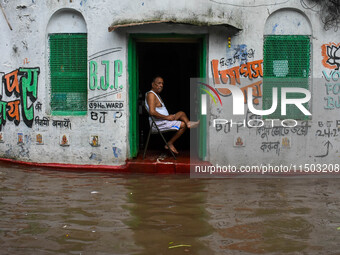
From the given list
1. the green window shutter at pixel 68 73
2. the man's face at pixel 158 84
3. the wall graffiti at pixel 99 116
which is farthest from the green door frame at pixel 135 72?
the green window shutter at pixel 68 73

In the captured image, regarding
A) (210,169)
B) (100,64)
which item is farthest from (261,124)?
(100,64)

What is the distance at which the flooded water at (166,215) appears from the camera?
4.72 m

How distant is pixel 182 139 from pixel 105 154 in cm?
315

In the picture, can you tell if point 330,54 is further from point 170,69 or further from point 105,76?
point 170,69

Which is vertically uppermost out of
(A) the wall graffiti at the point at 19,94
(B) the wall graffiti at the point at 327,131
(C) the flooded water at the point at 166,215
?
(A) the wall graffiti at the point at 19,94

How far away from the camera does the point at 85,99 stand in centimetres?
920

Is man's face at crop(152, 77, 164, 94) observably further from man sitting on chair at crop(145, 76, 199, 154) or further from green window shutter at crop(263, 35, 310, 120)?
green window shutter at crop(263, 35, 310, 120)

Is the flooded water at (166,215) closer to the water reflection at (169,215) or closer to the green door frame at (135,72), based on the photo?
the water reflection at (169,215)

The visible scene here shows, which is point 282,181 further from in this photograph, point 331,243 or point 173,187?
point 331,243

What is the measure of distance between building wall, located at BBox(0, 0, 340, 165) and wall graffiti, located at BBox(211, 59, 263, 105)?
0.06m

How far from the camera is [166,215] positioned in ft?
18.9

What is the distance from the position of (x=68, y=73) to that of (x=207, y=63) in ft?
8.84

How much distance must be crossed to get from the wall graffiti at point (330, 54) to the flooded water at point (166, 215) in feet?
7.60

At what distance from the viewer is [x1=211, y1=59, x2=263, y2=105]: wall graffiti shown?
29.1 ft
